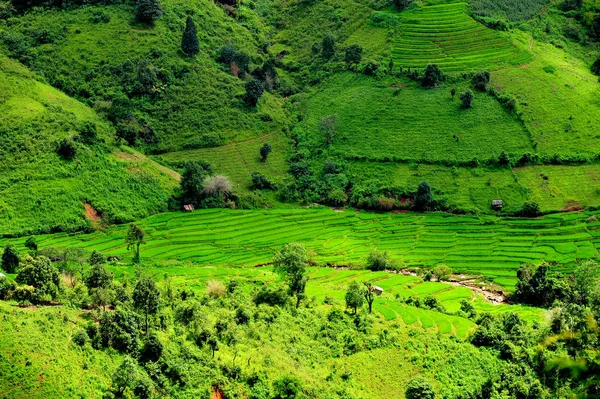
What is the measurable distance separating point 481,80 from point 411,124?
508 inches

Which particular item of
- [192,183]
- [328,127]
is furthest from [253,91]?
[192,183]

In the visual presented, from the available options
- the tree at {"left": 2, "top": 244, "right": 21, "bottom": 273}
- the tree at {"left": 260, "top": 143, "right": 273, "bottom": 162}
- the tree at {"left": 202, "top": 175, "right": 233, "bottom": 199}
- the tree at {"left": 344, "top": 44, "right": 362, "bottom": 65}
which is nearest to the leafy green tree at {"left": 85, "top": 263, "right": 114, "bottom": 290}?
the tree at {"left": 2, "top": 244, "right": 21, "bottom": 273}

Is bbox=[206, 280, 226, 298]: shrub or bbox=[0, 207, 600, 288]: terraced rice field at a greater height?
bbox=[206, 280, 226, 298]: shrub

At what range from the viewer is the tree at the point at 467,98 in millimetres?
107438

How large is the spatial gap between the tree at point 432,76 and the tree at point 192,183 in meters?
38.4

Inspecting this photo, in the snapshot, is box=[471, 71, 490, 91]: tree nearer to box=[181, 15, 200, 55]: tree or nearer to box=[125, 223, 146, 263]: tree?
box=[181, 15, 200, 55]: tree

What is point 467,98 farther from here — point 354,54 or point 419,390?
point 419,390

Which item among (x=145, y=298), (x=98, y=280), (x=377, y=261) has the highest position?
(x=145, y=298)

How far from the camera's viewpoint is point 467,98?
353ft

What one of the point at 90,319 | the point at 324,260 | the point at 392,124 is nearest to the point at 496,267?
the point at 324,260

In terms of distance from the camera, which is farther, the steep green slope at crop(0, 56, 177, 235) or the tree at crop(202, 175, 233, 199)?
the tree at crop(202, 175, 233, 199)

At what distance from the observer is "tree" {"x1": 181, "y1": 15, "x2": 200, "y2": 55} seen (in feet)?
377

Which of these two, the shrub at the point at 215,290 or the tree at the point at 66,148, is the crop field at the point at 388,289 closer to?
the shrub at the point at 215,290

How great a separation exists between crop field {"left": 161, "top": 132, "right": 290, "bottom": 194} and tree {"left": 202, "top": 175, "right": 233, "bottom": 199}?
283cm
